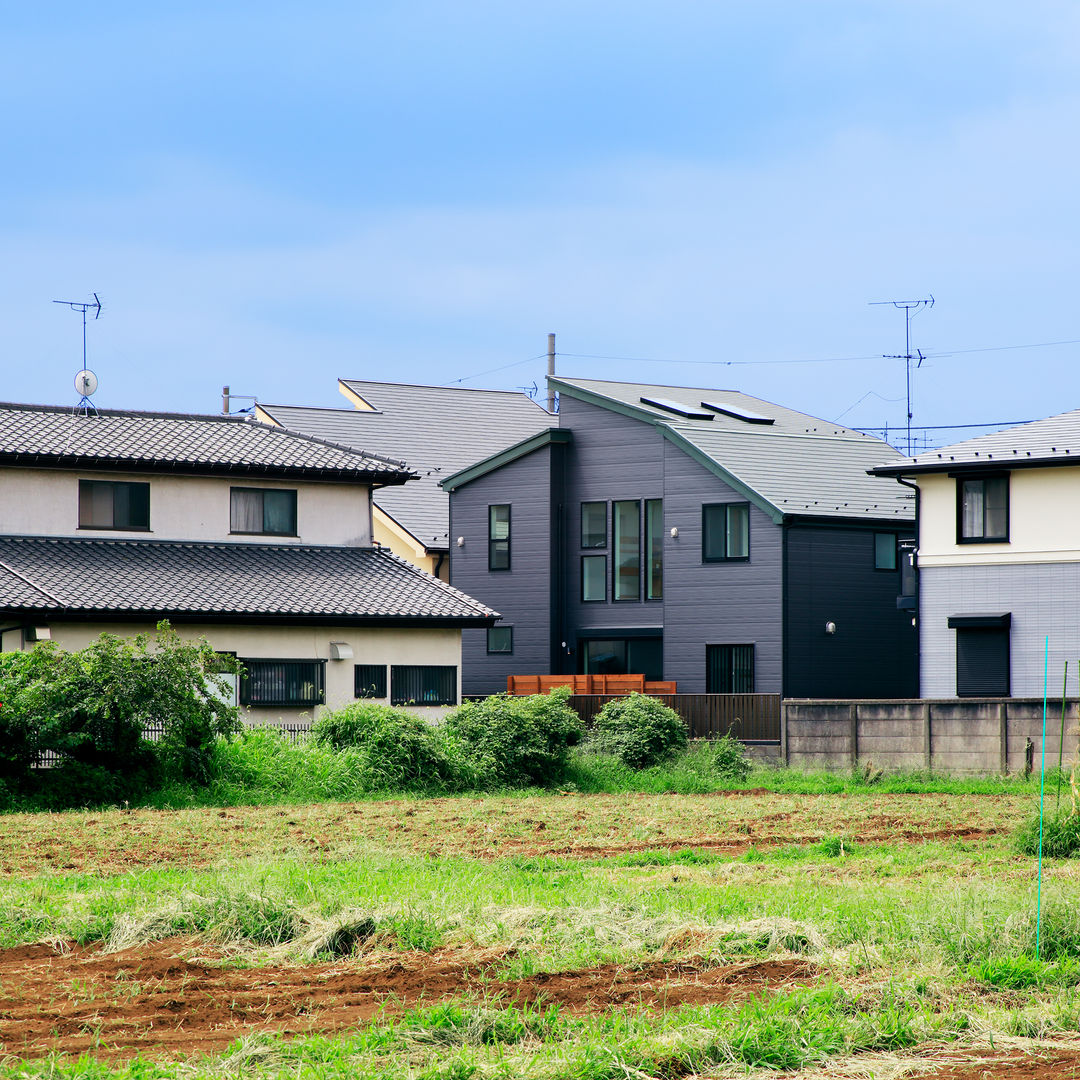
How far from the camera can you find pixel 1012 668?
1165 inches

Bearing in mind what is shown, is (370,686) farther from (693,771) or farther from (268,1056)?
(268,1056)

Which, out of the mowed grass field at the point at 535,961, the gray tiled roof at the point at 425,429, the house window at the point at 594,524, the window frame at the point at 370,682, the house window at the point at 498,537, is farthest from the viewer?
the gray tiled roof at the point at 425,429

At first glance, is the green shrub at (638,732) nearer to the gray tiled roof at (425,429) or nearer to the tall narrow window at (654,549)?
the tall narrow window at (654,549)

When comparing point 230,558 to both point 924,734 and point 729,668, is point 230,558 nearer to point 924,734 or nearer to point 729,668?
point 729,668

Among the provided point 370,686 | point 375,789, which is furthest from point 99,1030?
point 370,686

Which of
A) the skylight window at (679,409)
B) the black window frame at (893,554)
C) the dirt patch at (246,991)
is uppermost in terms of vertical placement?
the skylight window at (679,409)

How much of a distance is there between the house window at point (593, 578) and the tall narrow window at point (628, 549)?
1.34 ft

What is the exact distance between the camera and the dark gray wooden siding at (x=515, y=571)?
36000 millimetres

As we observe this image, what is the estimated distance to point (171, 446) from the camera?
98.8ft

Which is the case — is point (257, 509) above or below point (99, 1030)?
above

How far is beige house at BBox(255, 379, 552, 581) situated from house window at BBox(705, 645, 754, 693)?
8876mm

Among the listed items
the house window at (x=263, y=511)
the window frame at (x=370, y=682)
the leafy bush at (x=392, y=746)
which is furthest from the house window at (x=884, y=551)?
the leafy bush at (x=392, y=746)

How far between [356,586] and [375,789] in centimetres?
771

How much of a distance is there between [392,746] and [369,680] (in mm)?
5969
